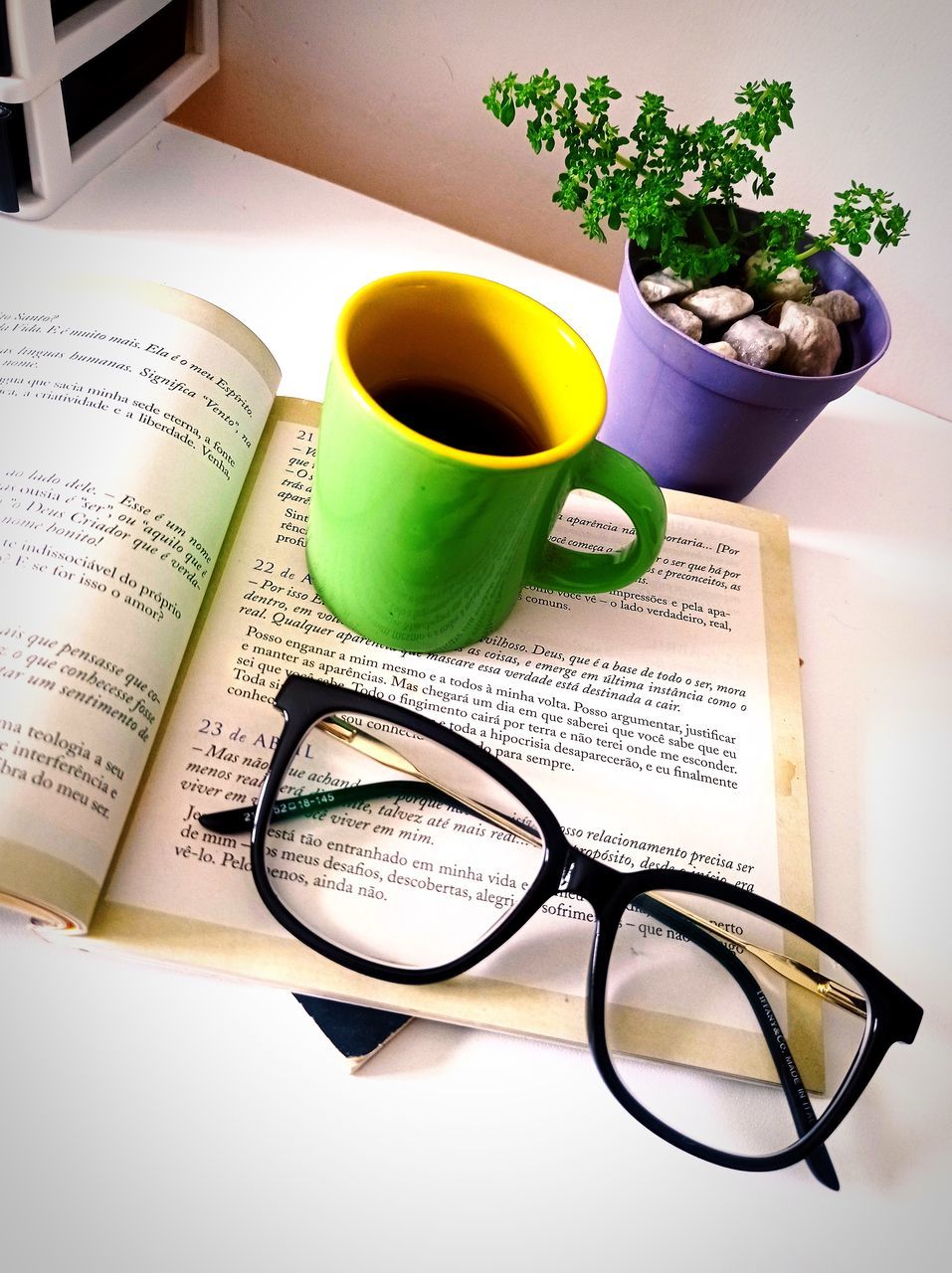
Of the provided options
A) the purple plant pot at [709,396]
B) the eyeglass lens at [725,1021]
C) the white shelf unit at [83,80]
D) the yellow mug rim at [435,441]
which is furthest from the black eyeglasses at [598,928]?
the white shelf unit at [83,80]

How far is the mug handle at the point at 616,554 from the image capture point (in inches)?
14.6

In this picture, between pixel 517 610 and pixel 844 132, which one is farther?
pixel 844 132

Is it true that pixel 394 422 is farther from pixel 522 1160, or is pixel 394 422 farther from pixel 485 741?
pixel 522 1160

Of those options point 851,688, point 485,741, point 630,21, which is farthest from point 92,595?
point 630,21

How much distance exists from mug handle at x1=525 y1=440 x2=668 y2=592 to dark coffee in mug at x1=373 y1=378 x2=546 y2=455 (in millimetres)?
35

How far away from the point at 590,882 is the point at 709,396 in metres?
0.24

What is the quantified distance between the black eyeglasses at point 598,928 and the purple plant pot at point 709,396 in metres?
0.21

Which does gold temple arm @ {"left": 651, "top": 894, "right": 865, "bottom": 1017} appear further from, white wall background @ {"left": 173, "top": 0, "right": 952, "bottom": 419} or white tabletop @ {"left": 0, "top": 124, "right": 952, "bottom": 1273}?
white wall background @ {"left": 173, "top": 0, "right": 952, "bottom": 419}

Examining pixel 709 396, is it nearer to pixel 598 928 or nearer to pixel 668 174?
pixel 668 174

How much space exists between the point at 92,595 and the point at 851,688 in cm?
36

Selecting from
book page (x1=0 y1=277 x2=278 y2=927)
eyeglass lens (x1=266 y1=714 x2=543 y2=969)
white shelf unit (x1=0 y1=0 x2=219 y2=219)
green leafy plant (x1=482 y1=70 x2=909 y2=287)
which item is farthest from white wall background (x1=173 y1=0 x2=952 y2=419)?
eyeglass lens (x1=266 y1=714 x2=543 y2=969)

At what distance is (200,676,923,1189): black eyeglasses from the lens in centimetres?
34

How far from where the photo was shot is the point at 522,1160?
331 mm

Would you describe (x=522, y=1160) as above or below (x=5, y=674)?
below
